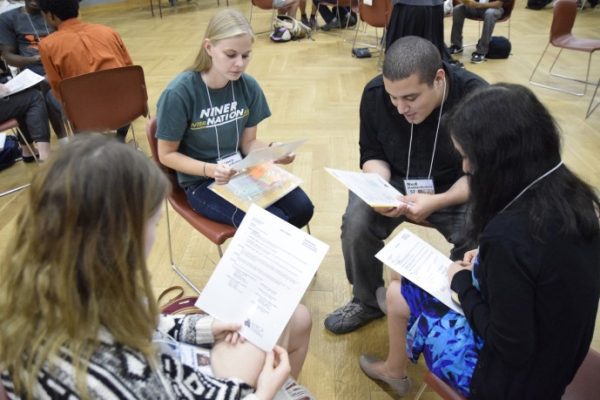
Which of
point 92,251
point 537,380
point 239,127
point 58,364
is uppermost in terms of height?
point 92,251

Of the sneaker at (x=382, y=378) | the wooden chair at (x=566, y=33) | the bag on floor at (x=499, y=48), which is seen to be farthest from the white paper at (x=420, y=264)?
the bag on floor at (x=499, y=48)

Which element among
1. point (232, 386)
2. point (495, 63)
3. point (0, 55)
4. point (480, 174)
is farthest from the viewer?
point (495, 63)

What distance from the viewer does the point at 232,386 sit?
0.88m

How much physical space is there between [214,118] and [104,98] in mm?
1113

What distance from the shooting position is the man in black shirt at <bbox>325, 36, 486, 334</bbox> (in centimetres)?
151

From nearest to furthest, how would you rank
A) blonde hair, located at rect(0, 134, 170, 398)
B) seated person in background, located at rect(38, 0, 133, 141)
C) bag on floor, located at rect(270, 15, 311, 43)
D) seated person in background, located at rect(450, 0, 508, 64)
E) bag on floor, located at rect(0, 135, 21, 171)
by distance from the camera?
blonde hair, located at rect(0, 134, 170, 398)
seated person in background, located at rect(38, 0, 133, 141)
bag on floor, located at rect(0, 135, 21, 171)
seated person in background, located at rect(450, 0, 508, 64)
bag on floor, located at rect(270, 15, 311, 43)

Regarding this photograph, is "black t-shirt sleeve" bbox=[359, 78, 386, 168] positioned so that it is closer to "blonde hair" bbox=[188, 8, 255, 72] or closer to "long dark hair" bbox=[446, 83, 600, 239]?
"blonde hair" bbox=[188, 8, 255, 72]

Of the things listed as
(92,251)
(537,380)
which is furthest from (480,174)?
(92,251)

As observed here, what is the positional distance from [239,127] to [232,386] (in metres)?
1.15

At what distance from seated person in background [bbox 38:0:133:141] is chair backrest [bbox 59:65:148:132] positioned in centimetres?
15

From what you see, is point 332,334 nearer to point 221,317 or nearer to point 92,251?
point 221,317

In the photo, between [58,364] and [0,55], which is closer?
[58,364]

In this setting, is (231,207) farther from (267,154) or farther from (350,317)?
(350,317)

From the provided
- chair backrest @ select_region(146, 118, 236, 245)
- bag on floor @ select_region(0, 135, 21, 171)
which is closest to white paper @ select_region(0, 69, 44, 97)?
bag on floor @ select_region(0, 135, 21, 171)
